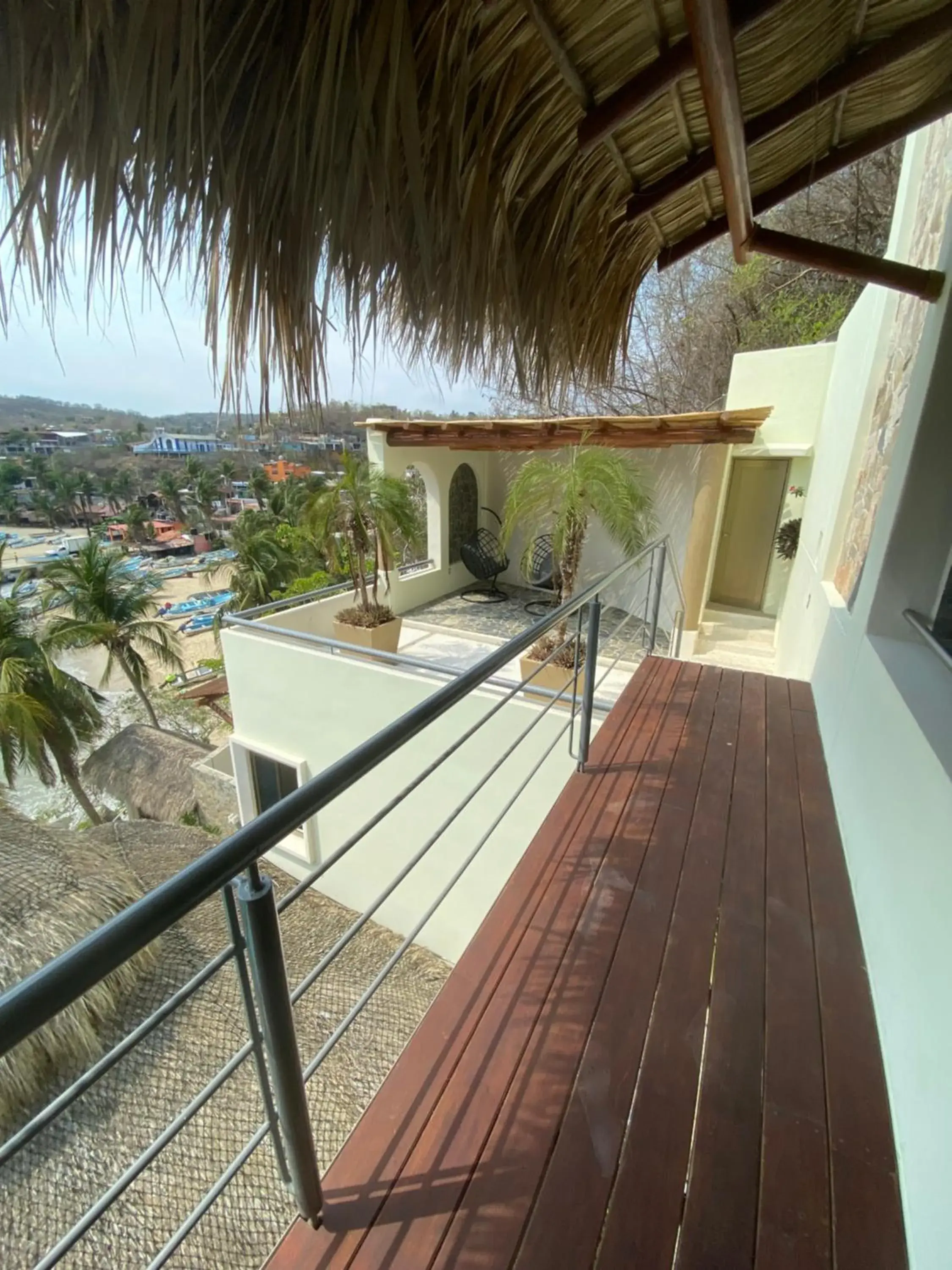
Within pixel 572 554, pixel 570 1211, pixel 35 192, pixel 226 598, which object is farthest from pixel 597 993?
pixel 226 598

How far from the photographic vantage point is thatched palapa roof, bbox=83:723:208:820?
11.3 metres

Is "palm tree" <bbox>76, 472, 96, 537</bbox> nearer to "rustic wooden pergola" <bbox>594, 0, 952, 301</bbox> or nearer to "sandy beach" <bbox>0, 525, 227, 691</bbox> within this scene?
"sandy beach" <bbox>0, 525, 227, 691</bbox>

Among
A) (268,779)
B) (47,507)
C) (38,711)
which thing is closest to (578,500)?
(268,779)

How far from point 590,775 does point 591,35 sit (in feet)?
7.56

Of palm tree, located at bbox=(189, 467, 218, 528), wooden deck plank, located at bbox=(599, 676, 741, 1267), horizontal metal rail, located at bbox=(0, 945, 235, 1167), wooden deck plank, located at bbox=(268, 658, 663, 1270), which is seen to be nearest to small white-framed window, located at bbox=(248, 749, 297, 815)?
wooden deck plank, located at bbox=(268, 658, 663, 1270)

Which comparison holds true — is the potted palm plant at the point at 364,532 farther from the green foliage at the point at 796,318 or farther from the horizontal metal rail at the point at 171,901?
the green foliage at the point at 796,318

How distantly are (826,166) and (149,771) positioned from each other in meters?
13.9

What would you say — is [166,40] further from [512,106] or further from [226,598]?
[226,598]

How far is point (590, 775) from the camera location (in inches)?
96.7

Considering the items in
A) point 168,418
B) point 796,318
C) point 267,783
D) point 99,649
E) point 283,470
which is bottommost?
point 99,649

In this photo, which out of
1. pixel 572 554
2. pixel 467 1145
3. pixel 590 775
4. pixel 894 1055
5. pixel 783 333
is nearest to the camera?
pixel 467 1145

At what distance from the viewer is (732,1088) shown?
1.22 meters

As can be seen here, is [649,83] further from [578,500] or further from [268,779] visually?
[268,779]

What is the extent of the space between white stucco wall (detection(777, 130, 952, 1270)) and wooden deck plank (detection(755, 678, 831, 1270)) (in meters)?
0.14
